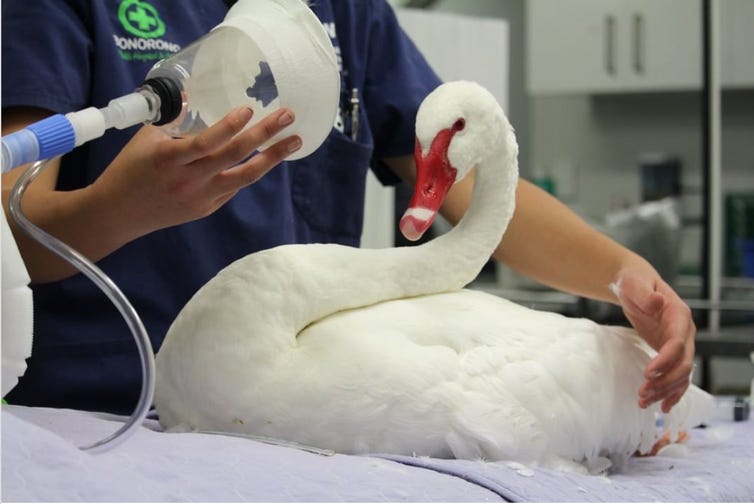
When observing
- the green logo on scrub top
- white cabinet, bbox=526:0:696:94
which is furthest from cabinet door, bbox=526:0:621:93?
the green logo on scrub top

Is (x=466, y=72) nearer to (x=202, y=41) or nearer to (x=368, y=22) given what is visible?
(x=368, y=22)

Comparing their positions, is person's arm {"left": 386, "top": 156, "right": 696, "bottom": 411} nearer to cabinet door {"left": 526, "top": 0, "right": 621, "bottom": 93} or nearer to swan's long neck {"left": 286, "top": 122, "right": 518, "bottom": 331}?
swan's long neck {"left": 286, "top": 122, "right": 518, "bottom": 331}

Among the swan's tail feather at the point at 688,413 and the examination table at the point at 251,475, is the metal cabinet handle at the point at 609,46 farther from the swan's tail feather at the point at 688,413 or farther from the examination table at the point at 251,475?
the examination table at the point at 251,475

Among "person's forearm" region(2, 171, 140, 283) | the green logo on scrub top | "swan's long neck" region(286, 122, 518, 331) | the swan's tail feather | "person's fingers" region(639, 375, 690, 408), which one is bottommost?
the swan's tail feather

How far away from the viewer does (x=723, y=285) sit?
128 inches

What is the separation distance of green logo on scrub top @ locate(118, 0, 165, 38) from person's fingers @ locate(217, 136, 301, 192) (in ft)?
1.28

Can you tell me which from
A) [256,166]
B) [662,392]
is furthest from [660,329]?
[256,166]

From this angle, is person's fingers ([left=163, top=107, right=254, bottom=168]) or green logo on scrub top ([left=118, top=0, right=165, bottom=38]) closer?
person's fingers ([left=163, top=107, right=254, bottom=168])

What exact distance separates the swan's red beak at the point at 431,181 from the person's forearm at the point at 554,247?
26 cm

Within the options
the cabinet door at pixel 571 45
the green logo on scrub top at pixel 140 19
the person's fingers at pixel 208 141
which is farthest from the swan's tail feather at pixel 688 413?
the cabinet door at pixel 571 45

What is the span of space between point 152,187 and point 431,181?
0.83 ft

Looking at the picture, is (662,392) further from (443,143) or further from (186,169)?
(186,169)

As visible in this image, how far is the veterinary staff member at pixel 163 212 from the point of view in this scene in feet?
2.78

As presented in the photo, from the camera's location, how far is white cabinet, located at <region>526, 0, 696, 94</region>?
353cm
